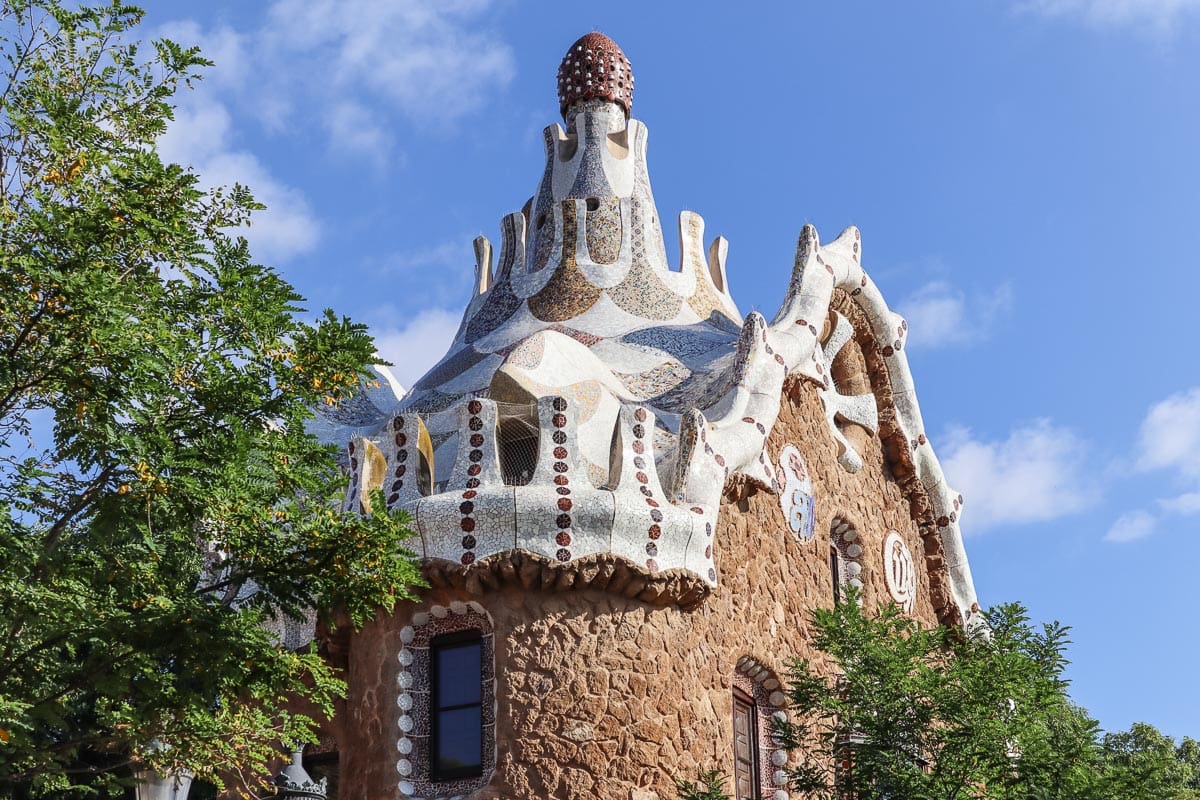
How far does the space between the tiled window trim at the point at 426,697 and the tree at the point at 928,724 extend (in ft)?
5.54

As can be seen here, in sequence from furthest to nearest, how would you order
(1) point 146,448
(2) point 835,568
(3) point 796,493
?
1. (2) point 835,568
2. (3) point 796,493
3. (1) point 146,448

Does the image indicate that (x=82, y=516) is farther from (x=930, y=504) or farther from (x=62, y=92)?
(x=930, y=504)

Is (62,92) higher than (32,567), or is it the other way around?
(62,92)

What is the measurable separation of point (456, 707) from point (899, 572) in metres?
4.92

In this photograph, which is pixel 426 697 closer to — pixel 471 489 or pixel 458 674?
pixel 458 674

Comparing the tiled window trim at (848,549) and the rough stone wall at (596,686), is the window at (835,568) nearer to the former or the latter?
the tiled window trim at (848,549)

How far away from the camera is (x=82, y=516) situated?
7273mm

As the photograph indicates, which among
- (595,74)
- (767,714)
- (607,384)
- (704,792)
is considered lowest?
(704,792)

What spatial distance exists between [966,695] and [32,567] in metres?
4.92

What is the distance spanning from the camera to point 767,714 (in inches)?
404

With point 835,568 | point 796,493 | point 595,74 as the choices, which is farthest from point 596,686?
point 595,74

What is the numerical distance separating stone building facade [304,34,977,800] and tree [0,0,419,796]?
63.7 inches

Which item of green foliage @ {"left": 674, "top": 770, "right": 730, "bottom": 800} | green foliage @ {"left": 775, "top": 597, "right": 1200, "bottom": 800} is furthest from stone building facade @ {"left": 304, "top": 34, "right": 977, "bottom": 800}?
green foliage @ {"left": 775, "top": 597, "right": 1200, "bottom": 800}

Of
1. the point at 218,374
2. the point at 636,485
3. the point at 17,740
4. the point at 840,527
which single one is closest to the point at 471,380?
the point at 636,485
